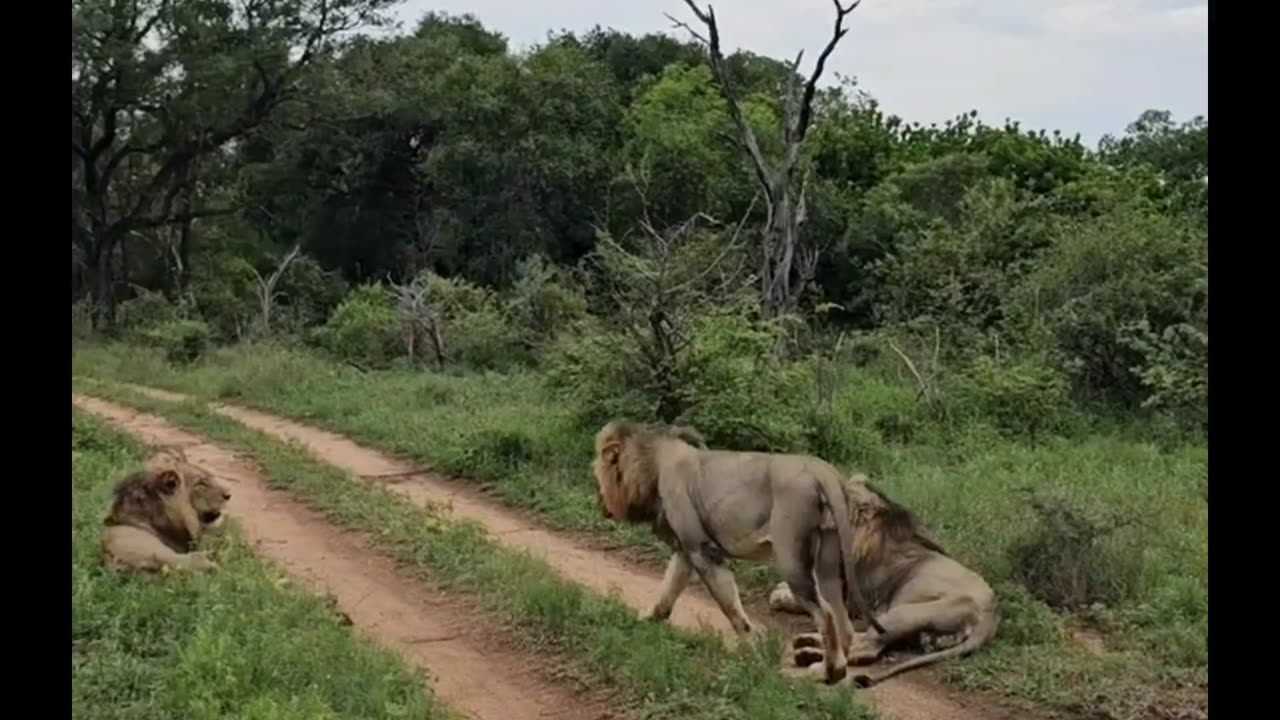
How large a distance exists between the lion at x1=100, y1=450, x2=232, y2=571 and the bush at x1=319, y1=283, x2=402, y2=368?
13477 millimetres

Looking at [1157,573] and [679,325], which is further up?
[679,325]

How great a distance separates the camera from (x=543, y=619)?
276 inches

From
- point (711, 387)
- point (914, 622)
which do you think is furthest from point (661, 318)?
point (914, 622)

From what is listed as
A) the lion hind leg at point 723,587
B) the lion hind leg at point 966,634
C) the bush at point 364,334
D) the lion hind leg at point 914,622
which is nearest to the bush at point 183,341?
the bush at point 364,334

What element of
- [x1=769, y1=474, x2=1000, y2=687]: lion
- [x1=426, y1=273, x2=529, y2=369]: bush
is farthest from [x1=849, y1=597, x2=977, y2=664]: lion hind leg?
[x1=426, y1=273, x2=529, y2=369]: bush

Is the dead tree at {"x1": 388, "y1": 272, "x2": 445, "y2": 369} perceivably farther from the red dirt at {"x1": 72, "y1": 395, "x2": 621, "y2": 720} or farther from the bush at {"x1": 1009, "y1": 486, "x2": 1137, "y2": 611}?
the bush at {"x1": 1009, "y1": 486, "x2": 1137, "y2": 611}

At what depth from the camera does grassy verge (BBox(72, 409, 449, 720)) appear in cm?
519

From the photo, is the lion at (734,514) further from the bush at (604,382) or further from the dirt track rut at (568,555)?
the bush at (604,382)

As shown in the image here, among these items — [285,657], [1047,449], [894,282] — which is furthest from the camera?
Result: [894,282]

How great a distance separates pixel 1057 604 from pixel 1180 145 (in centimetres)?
2931
